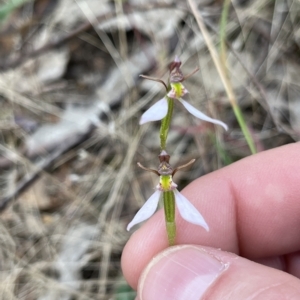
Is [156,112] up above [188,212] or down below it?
above

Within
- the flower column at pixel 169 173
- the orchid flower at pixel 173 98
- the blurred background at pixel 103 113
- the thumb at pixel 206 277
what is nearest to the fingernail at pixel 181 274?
the thumb at pixel 206 277

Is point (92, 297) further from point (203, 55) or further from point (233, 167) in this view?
point (203, 55)

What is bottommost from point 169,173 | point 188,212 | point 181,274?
point 181,274

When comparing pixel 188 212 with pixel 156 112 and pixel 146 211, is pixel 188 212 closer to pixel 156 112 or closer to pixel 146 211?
pixel 146 211

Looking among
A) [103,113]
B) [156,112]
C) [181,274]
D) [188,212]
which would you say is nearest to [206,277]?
[181,274]

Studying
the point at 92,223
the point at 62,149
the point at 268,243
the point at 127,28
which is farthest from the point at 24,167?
the point at 268,243

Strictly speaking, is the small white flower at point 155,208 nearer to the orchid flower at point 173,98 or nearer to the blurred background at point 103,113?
the orchid flower at point 173,98

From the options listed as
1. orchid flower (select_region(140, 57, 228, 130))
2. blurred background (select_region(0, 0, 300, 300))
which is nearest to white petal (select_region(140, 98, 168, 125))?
orchid flower (select_region(140, 57, 228, 130))
